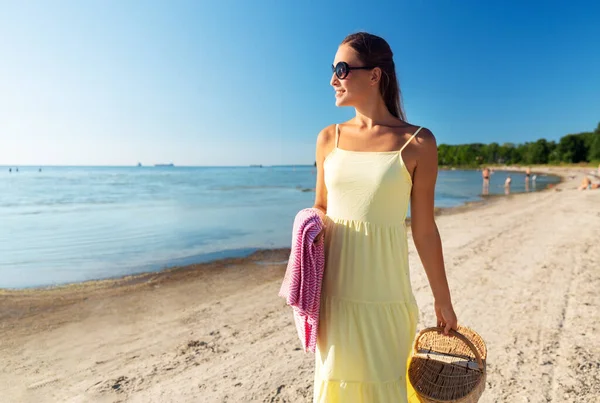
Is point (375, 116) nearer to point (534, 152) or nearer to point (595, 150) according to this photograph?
point (595, 150)

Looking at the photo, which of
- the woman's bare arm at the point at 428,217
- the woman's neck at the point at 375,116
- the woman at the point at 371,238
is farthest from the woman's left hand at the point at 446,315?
the woman's neck at the point at 375,116

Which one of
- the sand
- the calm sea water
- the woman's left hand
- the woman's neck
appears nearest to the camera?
the woman's neck

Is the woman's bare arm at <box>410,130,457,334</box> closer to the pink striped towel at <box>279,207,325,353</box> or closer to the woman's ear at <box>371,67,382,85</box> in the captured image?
the woman's ear at <box>371,67,382,85</box>

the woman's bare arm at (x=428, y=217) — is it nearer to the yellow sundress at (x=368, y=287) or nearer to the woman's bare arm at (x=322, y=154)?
the yellow sundress at (x=368, y=287)

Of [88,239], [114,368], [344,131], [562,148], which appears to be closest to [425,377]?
[344,131]

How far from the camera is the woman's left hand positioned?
1.84 metres

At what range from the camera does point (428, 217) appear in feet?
5.47

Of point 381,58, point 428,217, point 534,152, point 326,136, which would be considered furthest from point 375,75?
point 534,152

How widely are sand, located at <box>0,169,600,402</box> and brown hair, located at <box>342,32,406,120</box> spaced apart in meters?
2.50

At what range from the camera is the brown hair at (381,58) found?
165 centimetres

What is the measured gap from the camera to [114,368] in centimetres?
395

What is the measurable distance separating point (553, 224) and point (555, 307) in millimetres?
7209

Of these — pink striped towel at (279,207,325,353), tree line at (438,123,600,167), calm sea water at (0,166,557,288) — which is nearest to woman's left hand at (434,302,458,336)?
pink striped towel at (279,207,325,353)

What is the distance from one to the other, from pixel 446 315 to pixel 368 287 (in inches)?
20.0
